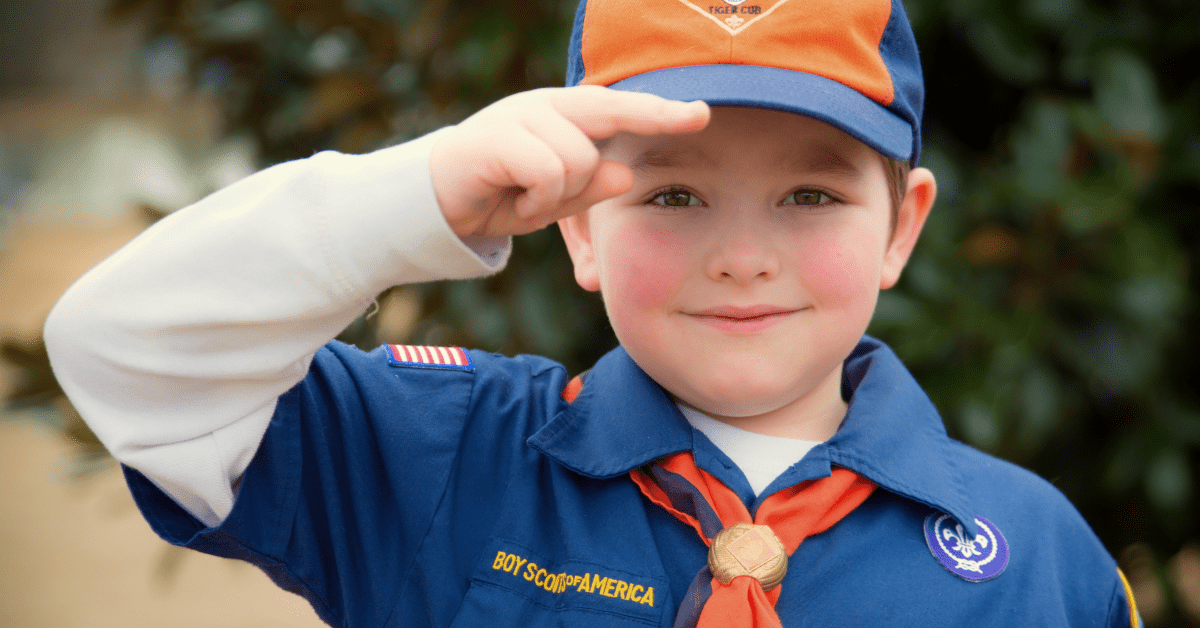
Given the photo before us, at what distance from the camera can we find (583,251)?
1.34 meters

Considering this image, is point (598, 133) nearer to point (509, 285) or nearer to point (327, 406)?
point (327, 406)

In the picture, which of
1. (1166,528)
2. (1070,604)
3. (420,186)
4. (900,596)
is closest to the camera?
(420,186)

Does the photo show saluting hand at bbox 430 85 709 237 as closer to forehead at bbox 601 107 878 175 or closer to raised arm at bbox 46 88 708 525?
raised arm at bbox 46 88 708 525

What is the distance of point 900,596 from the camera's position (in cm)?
114

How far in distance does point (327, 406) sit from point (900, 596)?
0.67m

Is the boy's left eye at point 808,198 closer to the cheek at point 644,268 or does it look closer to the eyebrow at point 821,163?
the eyebrow at point 821,163

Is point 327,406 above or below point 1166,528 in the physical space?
above

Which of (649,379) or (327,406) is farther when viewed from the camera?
(649,379)

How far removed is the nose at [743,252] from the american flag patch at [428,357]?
0.33 metres

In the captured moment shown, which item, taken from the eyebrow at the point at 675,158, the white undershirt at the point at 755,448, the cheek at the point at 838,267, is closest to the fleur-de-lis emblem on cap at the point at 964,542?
the white undershirt at the point at 755,448

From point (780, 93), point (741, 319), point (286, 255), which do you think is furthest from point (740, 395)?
point (286, 255)

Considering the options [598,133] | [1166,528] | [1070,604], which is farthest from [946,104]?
[598,133]

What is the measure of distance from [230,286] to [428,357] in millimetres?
342

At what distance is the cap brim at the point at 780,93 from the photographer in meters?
1.08
